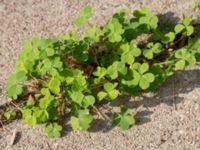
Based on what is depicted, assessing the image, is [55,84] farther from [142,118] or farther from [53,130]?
[142,118]

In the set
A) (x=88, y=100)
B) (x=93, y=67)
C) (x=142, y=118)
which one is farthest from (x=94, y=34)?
(x=142, y=118)

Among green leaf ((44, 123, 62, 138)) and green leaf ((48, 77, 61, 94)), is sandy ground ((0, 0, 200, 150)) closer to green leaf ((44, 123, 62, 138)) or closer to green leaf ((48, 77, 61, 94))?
green leaf ((44, 123, 62, 138))

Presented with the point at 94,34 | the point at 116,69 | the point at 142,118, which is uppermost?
the point at 94,34

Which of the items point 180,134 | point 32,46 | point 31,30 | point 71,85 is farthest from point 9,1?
point 180,134

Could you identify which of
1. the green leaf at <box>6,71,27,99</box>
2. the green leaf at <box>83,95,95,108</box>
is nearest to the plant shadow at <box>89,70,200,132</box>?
the green leaf at <box>83,95,95,108</box>

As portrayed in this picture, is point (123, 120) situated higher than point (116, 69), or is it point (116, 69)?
point (116, 69)

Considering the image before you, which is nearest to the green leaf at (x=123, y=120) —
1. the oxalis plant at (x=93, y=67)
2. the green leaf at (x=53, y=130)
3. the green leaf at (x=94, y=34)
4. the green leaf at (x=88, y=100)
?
the oxalis plant at (x=93, y=67)

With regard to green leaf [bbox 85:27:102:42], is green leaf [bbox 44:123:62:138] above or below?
below

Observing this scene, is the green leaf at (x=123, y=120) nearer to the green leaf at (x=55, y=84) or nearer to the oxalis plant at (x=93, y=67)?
the oxalis plant at (x=93, y=67)
